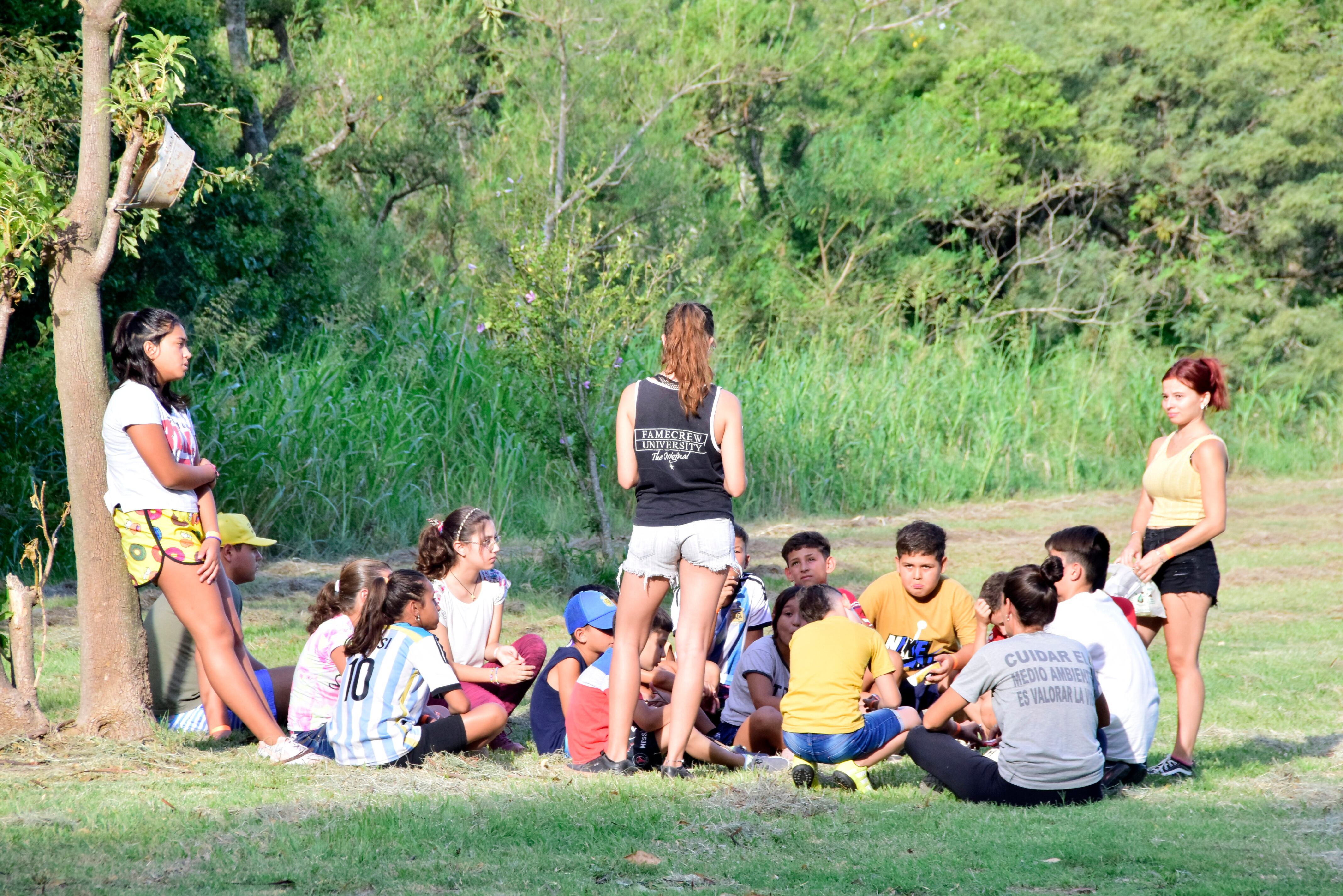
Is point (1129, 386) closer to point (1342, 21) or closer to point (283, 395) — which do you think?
point (1342, 21)

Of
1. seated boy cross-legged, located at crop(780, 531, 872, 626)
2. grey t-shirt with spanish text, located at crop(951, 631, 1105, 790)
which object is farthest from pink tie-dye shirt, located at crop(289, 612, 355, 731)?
grey t-shirt with spanish text, located at crop(951, 631, 1105, 790)

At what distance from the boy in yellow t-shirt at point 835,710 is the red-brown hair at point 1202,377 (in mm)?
1707

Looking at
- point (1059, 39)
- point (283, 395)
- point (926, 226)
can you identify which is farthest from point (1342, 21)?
point (283, 395)

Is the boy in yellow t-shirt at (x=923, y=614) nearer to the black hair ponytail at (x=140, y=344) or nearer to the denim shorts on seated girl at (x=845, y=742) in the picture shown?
the denim shorts on seated girl at (x=845, y=742)

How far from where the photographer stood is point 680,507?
16.6 ft

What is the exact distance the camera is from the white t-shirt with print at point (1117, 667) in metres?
5.07

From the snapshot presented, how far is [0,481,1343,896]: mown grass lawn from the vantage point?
384cm

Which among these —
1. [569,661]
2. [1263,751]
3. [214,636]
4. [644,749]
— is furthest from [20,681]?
[1263,751]

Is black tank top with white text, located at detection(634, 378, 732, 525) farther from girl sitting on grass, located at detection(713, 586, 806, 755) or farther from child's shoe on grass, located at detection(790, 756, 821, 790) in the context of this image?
child's shoe on grass, located at detection(790, 756, 821, 790)

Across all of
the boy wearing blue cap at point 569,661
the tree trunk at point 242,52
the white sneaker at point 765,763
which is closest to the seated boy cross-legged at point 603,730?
the white sneaker at point 765,763

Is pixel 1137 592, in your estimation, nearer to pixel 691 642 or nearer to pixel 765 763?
pixel 765 763

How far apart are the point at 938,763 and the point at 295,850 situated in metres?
2.36

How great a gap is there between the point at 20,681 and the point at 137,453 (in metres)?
1.05

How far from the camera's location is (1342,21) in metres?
23.0
